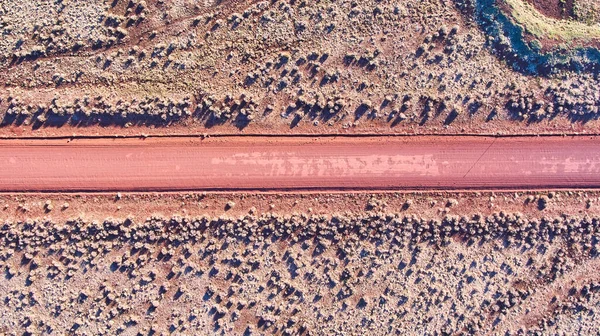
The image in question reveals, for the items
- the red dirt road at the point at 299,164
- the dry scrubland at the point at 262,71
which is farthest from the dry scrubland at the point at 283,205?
the red dirt road at the point at 299,164

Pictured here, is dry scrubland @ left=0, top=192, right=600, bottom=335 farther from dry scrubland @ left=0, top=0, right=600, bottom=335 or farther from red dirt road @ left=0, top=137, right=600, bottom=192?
red dirt road @ left=0, top=137, right=600, bottom=192

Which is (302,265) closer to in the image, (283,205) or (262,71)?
(283,205)

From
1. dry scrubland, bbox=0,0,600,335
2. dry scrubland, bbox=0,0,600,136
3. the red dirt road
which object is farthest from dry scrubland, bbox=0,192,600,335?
dry scrubland, bbox=0,0,600,136

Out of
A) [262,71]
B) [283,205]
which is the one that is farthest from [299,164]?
[262,71]

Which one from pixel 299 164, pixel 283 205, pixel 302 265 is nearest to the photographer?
pixel 302 265

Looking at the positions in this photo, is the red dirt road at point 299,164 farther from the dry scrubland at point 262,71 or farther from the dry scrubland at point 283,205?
the dry scrubland at point 262,71

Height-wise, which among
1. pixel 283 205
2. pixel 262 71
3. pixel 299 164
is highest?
pixel 262 71

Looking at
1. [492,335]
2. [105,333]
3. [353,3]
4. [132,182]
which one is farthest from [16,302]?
[492,335]
